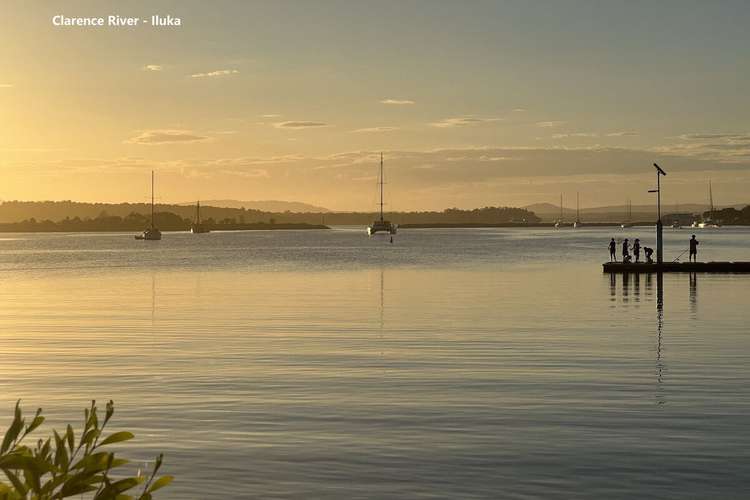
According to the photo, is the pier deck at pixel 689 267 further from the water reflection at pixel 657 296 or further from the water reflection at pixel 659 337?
the water reflection at pixel 659 337

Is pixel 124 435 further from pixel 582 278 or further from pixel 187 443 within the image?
pixel 582 278

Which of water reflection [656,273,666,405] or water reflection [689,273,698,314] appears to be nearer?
water reflection [656,273,666,405]

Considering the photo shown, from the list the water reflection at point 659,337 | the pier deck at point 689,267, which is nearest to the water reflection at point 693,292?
the water reflection at point 659,337

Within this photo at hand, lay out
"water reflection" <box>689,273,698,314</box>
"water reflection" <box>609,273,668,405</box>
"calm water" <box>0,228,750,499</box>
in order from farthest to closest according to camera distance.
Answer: "water reflection" <box>689,273,698,314</box> → "water reflection" <box>609,273,668,405</box> → "calm water" <box>0,228,750,499</box>

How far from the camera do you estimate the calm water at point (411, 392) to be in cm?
1294

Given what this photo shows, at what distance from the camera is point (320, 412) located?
17609mm

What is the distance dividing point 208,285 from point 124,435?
59896mm

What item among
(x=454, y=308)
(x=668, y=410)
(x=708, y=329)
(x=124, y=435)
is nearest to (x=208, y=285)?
(x=454, y=308)

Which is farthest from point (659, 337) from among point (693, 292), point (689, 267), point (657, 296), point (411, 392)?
point (689, 267)

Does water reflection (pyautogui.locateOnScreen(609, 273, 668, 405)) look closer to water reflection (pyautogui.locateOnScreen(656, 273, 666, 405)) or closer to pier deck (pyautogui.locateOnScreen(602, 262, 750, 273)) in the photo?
water reflection (pyautogui.locateOnScreen(656, 273, 666, 405))

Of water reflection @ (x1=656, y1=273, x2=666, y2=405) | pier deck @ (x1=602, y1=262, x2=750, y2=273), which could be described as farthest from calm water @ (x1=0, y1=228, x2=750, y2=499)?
pier deck @ (x1=602, y1=262, x2=750, y2=273)

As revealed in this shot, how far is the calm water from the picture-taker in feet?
42.4

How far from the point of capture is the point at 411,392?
19906 mm

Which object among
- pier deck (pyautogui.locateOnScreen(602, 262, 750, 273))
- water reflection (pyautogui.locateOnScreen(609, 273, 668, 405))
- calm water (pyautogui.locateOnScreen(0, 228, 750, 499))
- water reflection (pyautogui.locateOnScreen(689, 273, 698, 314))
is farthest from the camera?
pier deck (pyautogui.locateOnScreen(602, 262, 750, 273))
